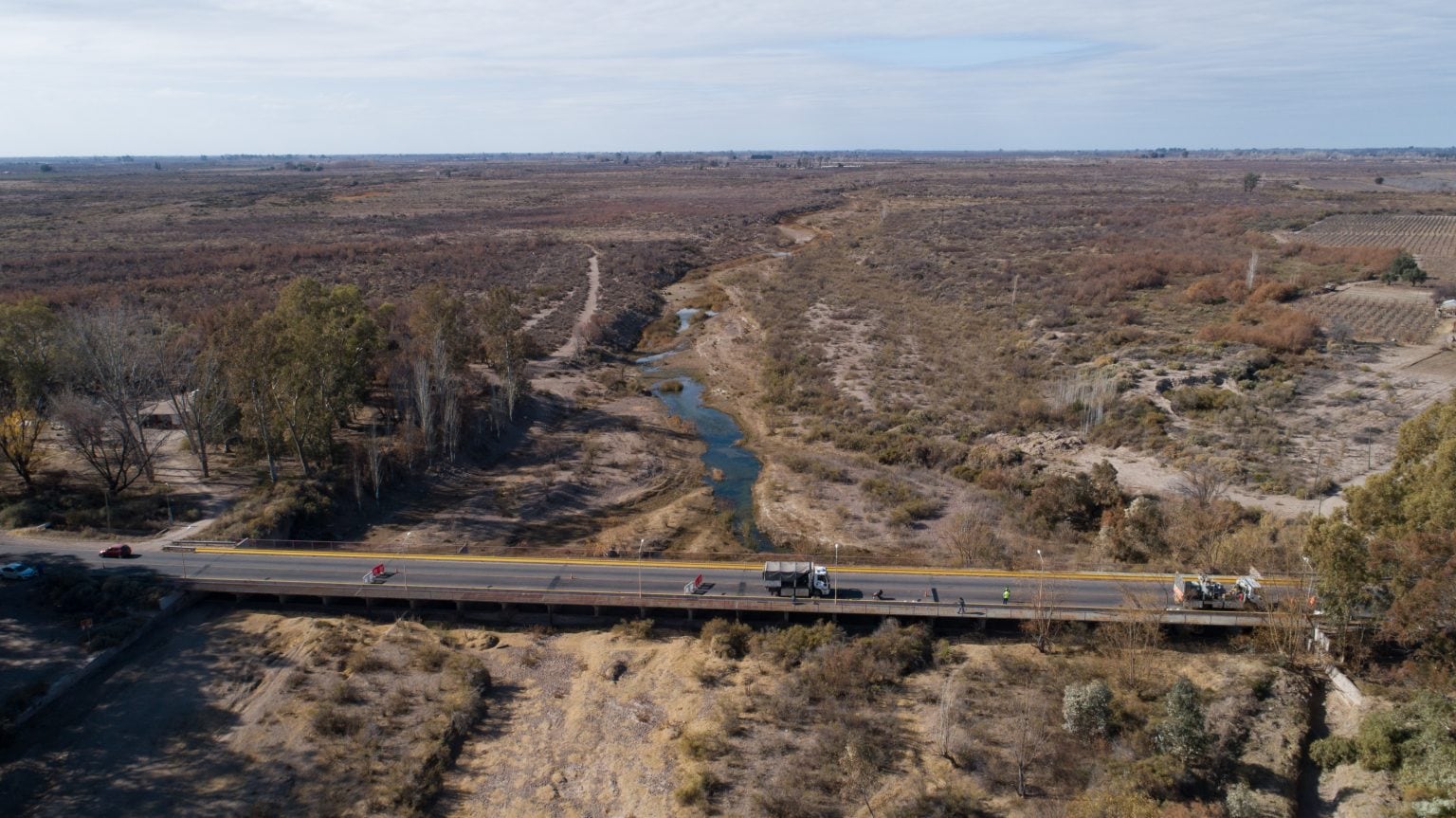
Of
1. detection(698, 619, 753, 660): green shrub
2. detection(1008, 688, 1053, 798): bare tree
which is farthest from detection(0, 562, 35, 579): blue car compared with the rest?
detection(1008, 688, 1053, 798): bare tree

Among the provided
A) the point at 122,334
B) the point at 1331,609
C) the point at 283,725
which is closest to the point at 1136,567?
the point at 1331,609

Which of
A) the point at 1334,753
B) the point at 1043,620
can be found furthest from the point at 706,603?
the point at 1334,753

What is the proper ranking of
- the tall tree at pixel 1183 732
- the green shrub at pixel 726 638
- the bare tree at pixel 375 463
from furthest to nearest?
1. the bare tree at pixel 375 463
2. the green shrub at pixel 726 638
3. the tall tree at pixel 1183 732

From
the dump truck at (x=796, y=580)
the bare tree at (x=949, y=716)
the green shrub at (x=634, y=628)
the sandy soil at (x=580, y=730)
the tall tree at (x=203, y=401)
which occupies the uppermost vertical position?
the tall tree at (x=203, y=401)

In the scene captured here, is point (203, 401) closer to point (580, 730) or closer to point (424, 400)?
point (424, 400)

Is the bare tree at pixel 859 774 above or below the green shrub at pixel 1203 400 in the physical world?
below

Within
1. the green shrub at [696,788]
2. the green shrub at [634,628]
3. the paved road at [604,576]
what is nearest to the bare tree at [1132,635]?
the paved road at [604,576]

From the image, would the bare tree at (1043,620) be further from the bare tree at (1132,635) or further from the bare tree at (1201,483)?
the bare tree at (1201,483)

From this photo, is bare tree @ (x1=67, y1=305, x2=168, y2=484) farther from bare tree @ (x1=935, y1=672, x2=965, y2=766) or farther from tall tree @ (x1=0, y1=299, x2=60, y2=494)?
bare tree @ (x1=935, y1=672, x2=965, y2=766)
